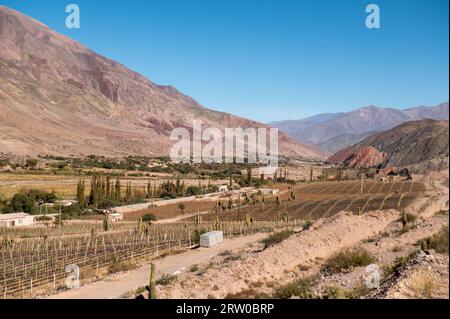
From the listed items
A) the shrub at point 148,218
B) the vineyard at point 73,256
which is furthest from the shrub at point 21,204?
the vineyard at point 73,256

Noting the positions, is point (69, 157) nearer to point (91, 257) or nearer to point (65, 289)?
point (91, 257)

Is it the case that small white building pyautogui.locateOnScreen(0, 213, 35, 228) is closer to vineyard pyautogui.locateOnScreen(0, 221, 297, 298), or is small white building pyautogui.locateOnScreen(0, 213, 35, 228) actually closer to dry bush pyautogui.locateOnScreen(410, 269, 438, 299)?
vineyard pyautogui.locateOnScreen(0, 221, 297, 298)

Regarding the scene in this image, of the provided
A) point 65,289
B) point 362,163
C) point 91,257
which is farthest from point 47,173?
point 362,163

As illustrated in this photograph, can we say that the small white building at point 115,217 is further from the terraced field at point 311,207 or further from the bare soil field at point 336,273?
the bare soil field at point 336,273

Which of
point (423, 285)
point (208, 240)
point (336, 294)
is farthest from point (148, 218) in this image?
point (423, 285)

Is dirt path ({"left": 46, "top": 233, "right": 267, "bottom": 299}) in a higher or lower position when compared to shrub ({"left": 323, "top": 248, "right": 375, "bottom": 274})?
lower

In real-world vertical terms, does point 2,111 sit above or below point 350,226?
above

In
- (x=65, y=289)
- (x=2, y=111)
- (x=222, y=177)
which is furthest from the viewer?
(x=2, y=111)

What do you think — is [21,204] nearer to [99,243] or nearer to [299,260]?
[99,243]

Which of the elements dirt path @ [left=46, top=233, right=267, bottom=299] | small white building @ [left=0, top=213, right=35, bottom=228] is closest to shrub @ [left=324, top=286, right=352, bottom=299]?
dirt path @ [left=46, top=233, right=267, bottom=299]
